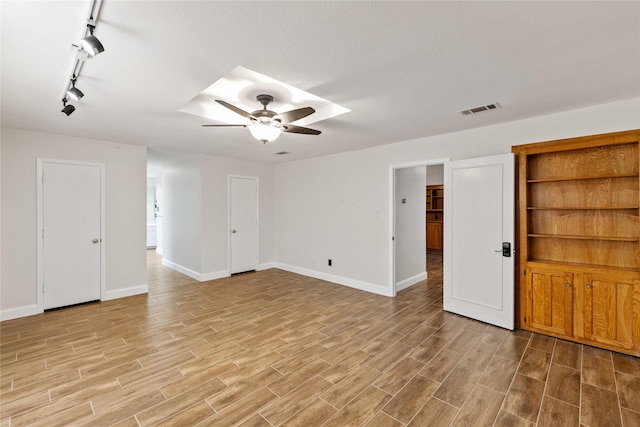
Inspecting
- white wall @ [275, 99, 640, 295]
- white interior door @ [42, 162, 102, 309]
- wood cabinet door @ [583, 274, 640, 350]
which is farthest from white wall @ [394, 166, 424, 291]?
white interior door @ [42, 162, 102, 309]

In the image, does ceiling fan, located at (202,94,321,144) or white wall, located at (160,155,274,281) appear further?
white wall, located at (160,155,274,281)

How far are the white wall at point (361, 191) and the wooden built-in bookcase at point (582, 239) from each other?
0.76 feet

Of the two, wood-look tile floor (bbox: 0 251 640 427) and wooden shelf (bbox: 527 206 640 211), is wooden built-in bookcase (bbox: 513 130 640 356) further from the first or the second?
wood-look tile floor (bbox: 0 251 640 427)

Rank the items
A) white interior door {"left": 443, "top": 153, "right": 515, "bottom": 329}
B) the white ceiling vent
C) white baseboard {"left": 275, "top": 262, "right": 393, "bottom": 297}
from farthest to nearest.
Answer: white baseboard {"left": 275, "top": 262, "right": 393, "bottom": 297} < white interior door {"left": 443, "top": 153, "right": 515, "bottom": 329} < the white ceiling vent

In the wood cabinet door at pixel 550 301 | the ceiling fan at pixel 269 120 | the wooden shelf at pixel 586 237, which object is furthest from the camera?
the wood cabinet door at pixel 550 301

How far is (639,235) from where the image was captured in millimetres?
2852

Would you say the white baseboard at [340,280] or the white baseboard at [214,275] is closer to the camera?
the white baseboard at [340,280]

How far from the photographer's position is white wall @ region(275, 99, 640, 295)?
10.6 feet

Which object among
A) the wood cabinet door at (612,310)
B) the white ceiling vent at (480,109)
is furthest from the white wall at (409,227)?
the wood cabinet door at (612,310)

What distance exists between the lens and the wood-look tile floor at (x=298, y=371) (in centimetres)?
206

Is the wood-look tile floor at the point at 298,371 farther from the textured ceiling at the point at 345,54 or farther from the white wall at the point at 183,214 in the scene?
the textured ceiling at the point at 345,54

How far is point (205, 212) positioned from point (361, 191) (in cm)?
316

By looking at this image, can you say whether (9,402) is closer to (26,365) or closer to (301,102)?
(26,365)

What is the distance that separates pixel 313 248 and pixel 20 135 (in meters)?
4.92
